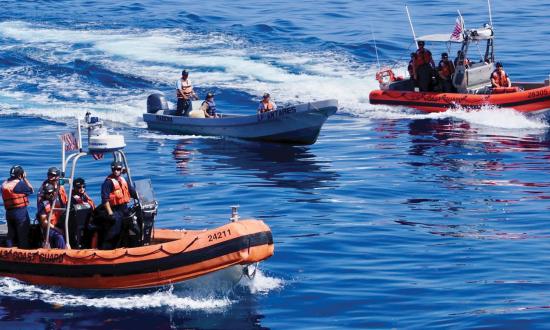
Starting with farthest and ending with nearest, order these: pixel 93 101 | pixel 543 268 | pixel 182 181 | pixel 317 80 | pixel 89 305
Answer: pixel 317 80 → pixel 93 101 → pixel 182 181 → pixel 543 268 → pixel 89 305

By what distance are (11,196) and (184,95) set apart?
15493 mm

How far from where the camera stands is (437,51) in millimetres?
45781

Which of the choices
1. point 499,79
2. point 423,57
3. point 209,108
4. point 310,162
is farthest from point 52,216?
point 423,57

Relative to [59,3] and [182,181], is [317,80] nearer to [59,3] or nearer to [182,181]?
[182,181]

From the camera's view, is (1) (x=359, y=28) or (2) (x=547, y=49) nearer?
(2) (x=547, y=49)

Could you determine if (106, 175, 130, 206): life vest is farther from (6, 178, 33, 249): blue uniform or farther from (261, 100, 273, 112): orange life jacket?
(261, 100, 273, 112): orange life jacket

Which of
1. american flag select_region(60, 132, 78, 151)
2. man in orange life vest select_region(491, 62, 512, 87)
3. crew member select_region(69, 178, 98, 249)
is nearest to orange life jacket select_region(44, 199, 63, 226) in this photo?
crew member select_region(69, 178, 98, 249)

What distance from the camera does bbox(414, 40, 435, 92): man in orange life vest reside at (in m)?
36.3

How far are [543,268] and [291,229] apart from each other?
17.0 feet

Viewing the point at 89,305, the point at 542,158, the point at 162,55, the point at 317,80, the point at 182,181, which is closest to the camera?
the point at 89,305

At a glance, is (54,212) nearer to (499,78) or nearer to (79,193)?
(79,193)

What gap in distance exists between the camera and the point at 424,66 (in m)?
36.5

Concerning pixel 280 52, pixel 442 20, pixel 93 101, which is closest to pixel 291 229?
pixel 93 101

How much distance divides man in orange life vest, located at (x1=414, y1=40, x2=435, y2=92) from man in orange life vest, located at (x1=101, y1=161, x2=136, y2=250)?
1883 centimetres
